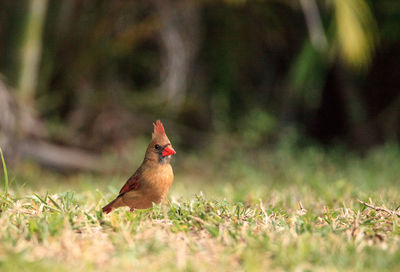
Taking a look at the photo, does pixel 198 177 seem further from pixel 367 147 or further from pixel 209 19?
pixel 209 19

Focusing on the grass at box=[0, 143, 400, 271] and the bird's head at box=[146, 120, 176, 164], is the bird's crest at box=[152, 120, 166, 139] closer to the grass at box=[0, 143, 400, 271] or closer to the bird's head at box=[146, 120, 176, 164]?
the bird's head at box=[146, 120, 176, 164]

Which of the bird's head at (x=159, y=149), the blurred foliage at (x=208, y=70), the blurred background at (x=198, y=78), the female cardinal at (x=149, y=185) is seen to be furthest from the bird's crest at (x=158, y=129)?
the blurred foliage at (x=208, y=70)

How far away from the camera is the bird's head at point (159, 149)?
2.79 metres

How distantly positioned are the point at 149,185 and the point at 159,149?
22cm

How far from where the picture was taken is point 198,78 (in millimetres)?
9695

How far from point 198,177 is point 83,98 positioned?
8.33 ft

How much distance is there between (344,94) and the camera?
28.4 feet

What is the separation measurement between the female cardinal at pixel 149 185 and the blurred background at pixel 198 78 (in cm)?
411

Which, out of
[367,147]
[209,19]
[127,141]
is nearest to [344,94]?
[367,147]

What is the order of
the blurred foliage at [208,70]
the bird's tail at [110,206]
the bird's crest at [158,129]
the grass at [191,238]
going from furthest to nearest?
the blurred foliage at [208,70]
the bird's crest at [158,129]
the bird's tail at [110,206]
the grass at [191,238]

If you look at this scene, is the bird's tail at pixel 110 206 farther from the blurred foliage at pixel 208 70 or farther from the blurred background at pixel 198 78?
the blurred foliage at pixel 208 70

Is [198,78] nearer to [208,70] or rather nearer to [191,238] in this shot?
[208,70]

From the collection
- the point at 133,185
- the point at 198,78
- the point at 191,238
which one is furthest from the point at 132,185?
the point at 198,78

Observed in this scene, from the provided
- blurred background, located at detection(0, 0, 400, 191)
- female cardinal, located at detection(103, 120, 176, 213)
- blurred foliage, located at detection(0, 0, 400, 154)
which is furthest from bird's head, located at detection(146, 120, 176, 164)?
blurred foliage, located at detection(0, 0, 400, 154)
